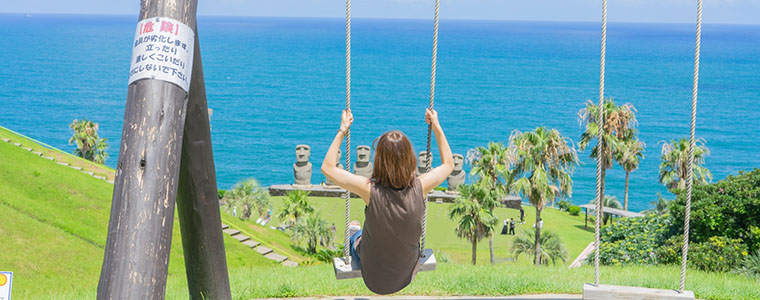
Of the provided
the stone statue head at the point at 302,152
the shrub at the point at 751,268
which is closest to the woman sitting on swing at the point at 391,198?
the shrub at the point at 751,268

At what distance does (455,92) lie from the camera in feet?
472

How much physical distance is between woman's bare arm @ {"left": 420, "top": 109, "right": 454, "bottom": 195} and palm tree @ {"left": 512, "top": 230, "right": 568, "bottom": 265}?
3283 cm

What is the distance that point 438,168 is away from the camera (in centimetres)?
465

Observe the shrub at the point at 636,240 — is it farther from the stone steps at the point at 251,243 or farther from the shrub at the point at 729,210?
the stone steps at the point at 251,243

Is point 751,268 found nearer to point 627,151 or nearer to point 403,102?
point 627,151

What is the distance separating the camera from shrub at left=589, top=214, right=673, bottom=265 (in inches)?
744

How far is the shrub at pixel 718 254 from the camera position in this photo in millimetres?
14133

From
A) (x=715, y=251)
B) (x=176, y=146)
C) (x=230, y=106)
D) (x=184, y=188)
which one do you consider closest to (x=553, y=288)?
(x=184, y=188)

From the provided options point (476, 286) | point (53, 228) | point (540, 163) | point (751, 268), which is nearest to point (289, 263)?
point (53, 228)

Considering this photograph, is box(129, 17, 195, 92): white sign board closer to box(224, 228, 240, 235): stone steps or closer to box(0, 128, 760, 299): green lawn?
box(0, 128, 760, 299): green lawn

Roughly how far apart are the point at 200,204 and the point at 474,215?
28808 mm

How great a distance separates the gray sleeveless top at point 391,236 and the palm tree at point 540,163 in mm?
30608

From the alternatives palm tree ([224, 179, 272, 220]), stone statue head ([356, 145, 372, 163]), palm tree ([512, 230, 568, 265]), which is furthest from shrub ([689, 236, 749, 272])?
stone statue head ([356, 145, 372, 163])

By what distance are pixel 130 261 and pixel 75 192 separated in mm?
26590
